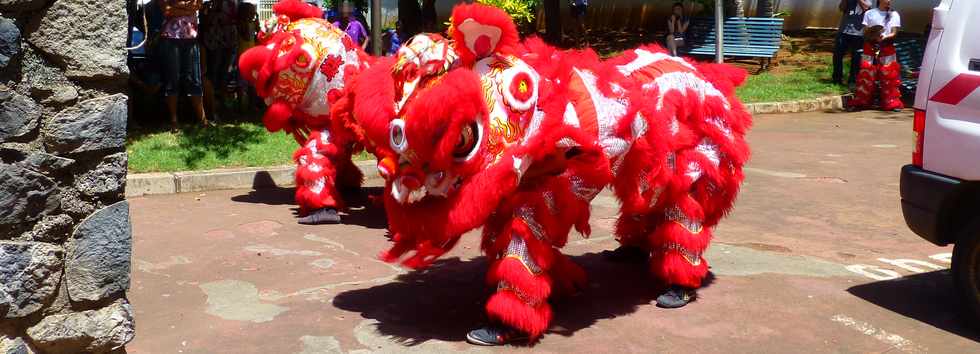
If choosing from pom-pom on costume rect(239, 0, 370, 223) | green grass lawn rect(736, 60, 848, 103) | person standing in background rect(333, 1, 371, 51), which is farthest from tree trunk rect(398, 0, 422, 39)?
pom-pom on costume rect(239, 0, 370, 223)

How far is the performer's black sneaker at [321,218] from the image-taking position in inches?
319

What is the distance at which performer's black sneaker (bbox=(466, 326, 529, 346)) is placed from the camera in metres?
5.21

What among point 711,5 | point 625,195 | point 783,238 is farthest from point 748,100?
point 625,195

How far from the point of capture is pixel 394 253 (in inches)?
207

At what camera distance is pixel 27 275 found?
358 cm

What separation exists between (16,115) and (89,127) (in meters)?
0.25

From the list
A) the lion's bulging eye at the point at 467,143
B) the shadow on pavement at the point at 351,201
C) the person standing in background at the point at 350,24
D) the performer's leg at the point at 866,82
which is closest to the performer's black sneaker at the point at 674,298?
the lion's bulging eye at the point at 467,143

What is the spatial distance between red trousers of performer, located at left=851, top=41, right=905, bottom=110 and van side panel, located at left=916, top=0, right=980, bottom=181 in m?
11.0

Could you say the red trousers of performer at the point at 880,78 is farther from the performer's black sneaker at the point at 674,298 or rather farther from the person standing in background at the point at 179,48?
the performer's black sneaker at the point at 674,298

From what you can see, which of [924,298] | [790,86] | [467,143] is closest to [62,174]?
[467,143]

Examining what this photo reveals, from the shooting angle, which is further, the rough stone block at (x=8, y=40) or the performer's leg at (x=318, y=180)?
the performer's leg at (x=318, y=180)

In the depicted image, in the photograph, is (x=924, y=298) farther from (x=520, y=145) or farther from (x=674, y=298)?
(x=520, y=145)

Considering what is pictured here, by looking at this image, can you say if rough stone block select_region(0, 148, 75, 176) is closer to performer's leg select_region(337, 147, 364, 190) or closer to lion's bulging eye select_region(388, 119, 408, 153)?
lion's bulging eye select_region(388, 119, 408, 153)

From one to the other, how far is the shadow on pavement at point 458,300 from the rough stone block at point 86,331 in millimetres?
1725
